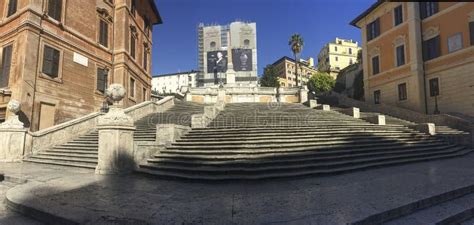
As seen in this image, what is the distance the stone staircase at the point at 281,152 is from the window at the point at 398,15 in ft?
53.0

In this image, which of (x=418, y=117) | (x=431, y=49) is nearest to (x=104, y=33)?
(x=418, y=117)

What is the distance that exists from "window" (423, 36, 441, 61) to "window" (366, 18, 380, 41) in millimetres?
5606

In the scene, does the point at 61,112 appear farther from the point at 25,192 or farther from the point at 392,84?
the point at 392,84

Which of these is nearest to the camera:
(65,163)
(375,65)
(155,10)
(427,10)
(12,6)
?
(65,163)

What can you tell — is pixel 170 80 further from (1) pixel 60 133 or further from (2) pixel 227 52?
(1) pixel 60 133

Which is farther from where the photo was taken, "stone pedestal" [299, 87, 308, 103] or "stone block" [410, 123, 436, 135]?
"stone pedestal" [299, 87, 308, 103]

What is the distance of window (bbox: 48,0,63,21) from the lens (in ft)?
57.6

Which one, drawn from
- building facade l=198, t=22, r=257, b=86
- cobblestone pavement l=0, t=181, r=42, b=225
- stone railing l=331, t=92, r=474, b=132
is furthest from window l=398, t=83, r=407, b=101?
building facade l=198, t=22, r=257, b=86

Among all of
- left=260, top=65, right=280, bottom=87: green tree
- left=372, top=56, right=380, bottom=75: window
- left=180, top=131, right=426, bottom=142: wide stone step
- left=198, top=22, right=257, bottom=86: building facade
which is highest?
left=198, top=22, right=257, bottom=86: building facade

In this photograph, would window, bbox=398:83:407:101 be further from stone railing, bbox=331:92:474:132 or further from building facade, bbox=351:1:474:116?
stone railing, bbox=331:92:474:132

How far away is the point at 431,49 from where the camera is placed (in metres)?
23.6

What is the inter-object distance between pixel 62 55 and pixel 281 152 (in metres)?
15.6

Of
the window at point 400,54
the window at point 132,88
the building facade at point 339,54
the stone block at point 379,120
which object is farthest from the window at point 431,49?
the building facade at point 339,54

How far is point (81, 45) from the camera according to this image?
775 inches
